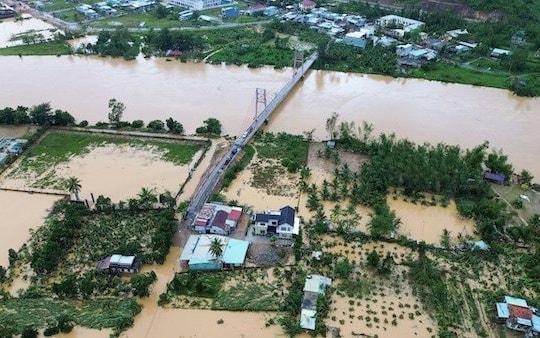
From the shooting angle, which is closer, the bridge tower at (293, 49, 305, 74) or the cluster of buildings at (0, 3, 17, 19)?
the bridge tower at (293, 49, 305, 74)

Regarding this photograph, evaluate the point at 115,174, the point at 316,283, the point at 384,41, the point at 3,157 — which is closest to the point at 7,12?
the point at 3,157

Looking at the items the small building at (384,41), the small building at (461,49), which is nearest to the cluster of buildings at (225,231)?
the small building at (384,41)

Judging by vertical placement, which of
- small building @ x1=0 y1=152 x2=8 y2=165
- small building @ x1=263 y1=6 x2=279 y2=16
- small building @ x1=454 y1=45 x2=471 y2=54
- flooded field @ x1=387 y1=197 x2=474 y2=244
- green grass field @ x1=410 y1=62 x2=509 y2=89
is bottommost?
flooded field @ x1=387 y1=197 x2=474 y2=244

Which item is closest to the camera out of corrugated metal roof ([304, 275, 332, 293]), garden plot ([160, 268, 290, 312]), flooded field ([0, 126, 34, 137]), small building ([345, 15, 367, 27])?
garden plot ([160, 268, 290, 312])

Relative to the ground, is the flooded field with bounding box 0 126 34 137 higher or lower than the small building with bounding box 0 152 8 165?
lower

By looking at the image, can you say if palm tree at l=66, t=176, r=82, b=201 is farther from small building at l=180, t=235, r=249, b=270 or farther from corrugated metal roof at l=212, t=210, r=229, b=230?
corrugated metal roof at l=212, t=210, r=229, b=230

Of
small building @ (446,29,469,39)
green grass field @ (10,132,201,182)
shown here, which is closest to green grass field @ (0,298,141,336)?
green grass field @ (10,132,201,182)
